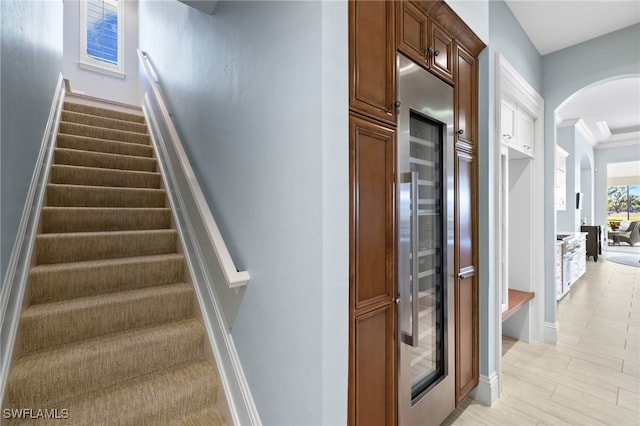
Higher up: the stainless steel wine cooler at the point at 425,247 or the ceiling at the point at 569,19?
the ceiling at the point at 569,19

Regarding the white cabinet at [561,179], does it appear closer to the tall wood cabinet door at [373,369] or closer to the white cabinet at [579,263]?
the white cabinet at [579,263]

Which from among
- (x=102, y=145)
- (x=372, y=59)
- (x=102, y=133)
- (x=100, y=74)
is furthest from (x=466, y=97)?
(x=100, y=74)

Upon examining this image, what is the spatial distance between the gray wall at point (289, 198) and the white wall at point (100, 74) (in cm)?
404

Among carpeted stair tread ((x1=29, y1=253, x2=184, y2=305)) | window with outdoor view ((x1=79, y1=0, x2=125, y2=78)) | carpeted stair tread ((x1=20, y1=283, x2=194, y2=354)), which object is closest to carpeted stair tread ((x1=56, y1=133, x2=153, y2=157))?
carpeted stair tread ((x1=29, y1=253, x2=184, y2=305))

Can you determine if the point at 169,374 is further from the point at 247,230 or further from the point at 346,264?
the point at 346,264

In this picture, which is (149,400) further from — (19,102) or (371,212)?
(19,102)

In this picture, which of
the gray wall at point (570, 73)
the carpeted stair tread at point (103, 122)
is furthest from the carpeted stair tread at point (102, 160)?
the gray wall at point (570, 73)

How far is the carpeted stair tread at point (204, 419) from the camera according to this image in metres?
1.50

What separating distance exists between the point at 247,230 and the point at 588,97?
19.6 feet

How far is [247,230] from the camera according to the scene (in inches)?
57.7

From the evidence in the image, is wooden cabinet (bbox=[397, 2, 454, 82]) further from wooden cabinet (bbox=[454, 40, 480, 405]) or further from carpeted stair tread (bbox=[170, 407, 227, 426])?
carpeted stair tread (bbox=[170, 407, 227, 426])

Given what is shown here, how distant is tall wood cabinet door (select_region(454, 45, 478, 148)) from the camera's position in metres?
1.95

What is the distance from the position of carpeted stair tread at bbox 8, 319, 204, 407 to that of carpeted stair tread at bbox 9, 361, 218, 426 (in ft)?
0.16

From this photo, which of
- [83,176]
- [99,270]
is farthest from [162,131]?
[99,270]
